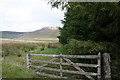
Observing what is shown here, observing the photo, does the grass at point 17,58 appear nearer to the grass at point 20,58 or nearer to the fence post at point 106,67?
the grass at point 20,58

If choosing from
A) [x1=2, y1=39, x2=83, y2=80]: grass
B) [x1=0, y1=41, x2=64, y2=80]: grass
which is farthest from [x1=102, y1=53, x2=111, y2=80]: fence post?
[x1=0, y1=41, x2=64, y2=80]: grass

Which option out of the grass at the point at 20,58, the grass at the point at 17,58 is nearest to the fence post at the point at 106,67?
the grass at the point at 20,58

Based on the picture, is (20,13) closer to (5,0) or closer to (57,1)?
(5,0)

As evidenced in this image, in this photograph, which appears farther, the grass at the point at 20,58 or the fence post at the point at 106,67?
the grass at the point at 20,58

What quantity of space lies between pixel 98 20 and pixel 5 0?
12.6 feet

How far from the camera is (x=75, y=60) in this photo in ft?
24.3

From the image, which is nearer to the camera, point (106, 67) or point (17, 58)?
point (106, 67)

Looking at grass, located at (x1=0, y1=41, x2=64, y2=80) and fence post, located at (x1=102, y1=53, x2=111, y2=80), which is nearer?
fence post, located at (x1=102, y1=53, x2=111, y2=80)

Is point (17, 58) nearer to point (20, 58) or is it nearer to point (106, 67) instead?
point (20, 58)

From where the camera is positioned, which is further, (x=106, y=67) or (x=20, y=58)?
(x=20, y=58)

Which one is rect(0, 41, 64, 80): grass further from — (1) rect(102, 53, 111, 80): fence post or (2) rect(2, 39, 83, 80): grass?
(1) rect(102, 53, 111, 80): fence post

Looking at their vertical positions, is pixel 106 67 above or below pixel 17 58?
above

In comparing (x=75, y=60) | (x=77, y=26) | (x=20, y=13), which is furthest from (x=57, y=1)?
(x=20, y=13)

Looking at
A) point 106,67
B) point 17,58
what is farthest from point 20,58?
point 106,67
